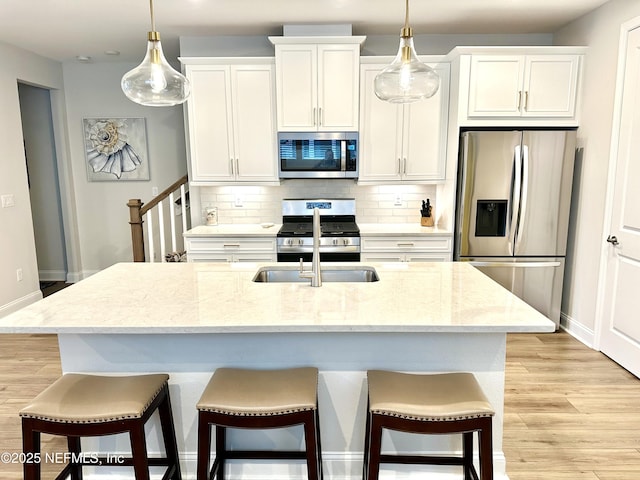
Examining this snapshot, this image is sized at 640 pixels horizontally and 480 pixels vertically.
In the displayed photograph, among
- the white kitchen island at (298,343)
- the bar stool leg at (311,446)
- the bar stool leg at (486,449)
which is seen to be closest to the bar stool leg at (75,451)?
the white kitchen island at (298,343)

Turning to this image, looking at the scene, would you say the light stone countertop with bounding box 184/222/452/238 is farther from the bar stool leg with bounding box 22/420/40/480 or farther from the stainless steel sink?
the bar stool leg with bounding box 22/420/40/480

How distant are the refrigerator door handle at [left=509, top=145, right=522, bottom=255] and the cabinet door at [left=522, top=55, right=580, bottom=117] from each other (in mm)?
407

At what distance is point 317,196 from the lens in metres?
4.49

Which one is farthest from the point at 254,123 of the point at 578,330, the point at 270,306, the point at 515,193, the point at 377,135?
the point at 578,330

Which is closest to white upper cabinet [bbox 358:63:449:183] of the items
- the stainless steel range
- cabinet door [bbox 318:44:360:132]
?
cabinet door [bbox 318:44:360:132]

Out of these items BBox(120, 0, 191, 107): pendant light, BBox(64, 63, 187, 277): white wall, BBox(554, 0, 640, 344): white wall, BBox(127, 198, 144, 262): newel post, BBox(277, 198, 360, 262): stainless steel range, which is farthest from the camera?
BBox(64, 63, 187, 277): white wall

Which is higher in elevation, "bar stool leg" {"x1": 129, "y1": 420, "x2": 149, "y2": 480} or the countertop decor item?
the countertop decor item

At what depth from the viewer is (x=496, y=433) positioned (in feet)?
6.42

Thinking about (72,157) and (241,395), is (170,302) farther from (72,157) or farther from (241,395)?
(72,157)

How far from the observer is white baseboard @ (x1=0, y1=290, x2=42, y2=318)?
4.13m

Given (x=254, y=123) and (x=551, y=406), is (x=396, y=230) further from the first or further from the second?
(x=551, y=406)

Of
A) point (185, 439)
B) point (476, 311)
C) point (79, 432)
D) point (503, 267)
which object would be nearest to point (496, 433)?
point (476, 311)

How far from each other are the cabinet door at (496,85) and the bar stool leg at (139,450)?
3386 mm

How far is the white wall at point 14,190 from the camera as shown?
4.15 metres
